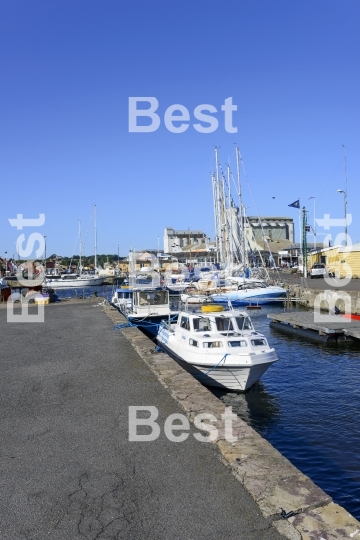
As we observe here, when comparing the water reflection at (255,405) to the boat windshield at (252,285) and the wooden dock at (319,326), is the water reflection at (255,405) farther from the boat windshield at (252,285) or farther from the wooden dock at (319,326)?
the boat windshield at (252,285)

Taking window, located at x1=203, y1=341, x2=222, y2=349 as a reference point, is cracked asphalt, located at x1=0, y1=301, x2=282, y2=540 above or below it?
below

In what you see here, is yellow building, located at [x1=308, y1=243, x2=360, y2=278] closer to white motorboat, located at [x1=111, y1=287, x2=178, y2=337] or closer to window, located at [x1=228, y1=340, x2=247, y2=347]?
white motorboat, located at [x1=111, y1=287, x2=178, y2=337]

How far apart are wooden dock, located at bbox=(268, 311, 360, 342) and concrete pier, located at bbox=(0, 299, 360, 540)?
15.3m

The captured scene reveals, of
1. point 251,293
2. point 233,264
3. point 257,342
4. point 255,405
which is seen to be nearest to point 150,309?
point 257,342

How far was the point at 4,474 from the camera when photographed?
21.1 feet

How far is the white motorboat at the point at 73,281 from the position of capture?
8512cm

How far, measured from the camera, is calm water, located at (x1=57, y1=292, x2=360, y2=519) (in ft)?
31.7

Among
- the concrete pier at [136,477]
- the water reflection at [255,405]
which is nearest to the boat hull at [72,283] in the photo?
the water reflection at [255,405]

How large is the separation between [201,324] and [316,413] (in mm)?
5056

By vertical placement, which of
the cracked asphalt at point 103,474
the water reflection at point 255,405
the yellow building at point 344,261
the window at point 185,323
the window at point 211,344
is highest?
the yellow building at point 344,261

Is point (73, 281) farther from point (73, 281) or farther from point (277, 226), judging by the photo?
point (277, 226)

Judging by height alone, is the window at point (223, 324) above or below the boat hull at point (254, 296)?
above

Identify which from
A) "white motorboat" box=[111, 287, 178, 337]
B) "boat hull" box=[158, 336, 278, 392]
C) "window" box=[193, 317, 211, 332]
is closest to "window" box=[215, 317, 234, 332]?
"window" box=[193, 317, 211, 332]

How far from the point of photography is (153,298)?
26.9 metres
